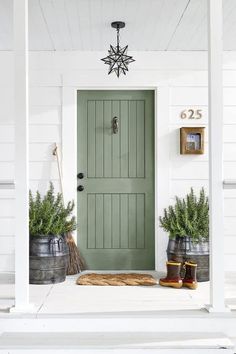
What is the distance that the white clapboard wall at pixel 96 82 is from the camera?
4.92 metres

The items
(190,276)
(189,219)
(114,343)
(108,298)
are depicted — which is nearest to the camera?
(114,343)

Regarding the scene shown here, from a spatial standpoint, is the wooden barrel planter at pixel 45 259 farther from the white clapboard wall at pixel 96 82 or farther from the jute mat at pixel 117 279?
the white clapboard wall at pixel 96 82

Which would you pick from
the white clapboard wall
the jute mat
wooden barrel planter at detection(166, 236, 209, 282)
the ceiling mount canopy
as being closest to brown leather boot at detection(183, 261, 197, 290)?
wooden barrel planter at detection(166, 236, 209, 282)

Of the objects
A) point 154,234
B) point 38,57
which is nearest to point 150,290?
point 154,234

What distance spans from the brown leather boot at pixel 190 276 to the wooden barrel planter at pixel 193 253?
0.62ft

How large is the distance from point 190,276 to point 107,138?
5.74 ft

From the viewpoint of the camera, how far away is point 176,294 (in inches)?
152

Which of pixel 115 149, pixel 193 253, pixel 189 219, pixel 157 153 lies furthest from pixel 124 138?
pixel 193 253

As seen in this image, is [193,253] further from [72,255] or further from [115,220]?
[72,255]

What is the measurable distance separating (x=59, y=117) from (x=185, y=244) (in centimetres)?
186

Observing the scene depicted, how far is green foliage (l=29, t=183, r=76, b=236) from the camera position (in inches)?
167

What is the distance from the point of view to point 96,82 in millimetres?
4965

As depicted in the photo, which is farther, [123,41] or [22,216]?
[123,41]
